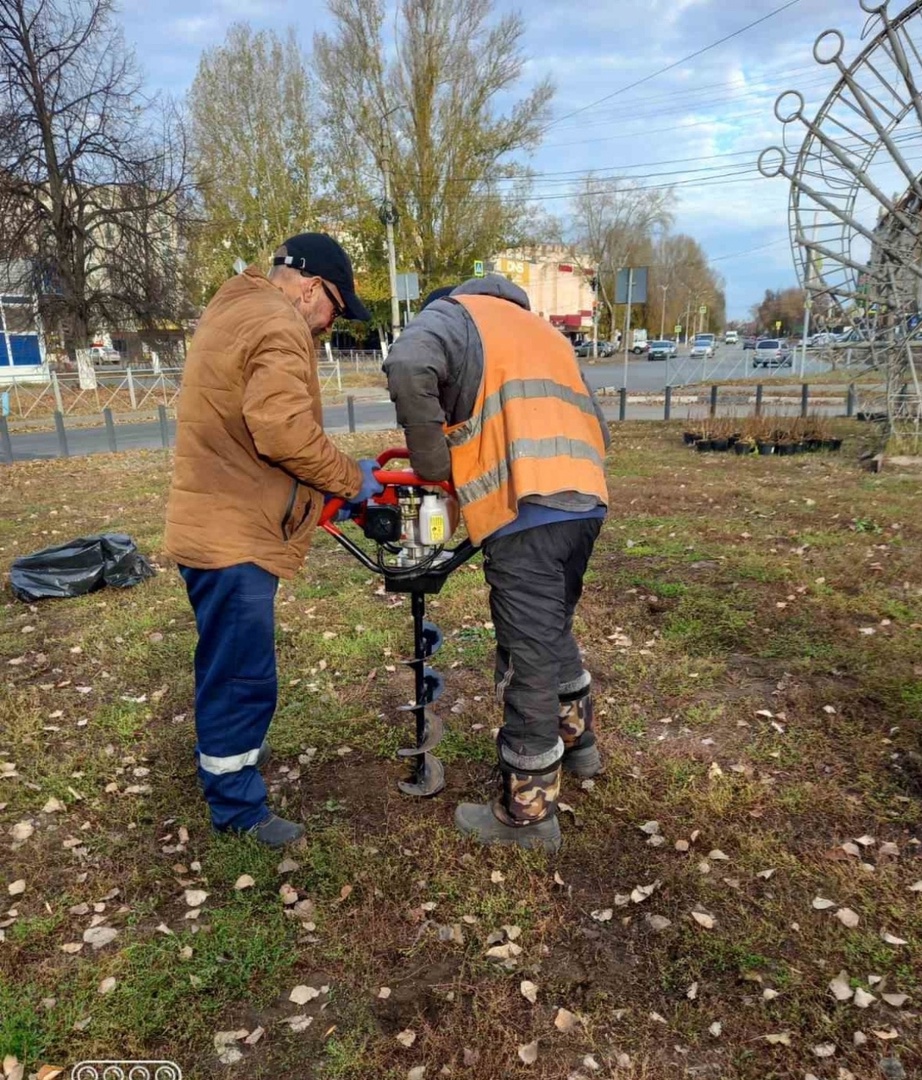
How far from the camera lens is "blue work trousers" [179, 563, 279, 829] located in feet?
8.98

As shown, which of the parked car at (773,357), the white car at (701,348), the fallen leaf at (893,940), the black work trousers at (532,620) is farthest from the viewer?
the white car at (701,348)

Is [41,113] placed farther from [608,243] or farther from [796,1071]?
[608,243]

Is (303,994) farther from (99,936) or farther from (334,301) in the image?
(334,301)

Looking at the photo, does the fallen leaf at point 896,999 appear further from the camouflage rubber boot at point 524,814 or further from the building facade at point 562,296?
the building facade at point 562,296

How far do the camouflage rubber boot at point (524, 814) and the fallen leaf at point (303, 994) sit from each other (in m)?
0.85

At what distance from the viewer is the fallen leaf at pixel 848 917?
251 centimetres

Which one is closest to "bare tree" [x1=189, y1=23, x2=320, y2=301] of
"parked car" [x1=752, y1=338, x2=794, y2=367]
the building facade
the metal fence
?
the metal fence

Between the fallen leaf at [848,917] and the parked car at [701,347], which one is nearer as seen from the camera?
the fallen leaf at [848,917]

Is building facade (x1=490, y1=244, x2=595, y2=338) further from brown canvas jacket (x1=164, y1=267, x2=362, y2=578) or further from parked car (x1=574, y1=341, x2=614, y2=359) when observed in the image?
brown canvas jacket (x1=164, y1=267, x2=362, y2=578)

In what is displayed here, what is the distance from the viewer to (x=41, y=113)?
65.1 ft

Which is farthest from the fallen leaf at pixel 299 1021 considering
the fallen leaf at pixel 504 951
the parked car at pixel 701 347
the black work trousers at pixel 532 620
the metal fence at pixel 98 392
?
the parked car at pixel 701 347

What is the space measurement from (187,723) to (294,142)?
30.9 meters

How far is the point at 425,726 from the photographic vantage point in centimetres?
335

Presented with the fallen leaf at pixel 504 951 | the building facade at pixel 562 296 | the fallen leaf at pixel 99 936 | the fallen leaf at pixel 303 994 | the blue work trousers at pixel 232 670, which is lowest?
the fallen leaf at pixel 303 994
